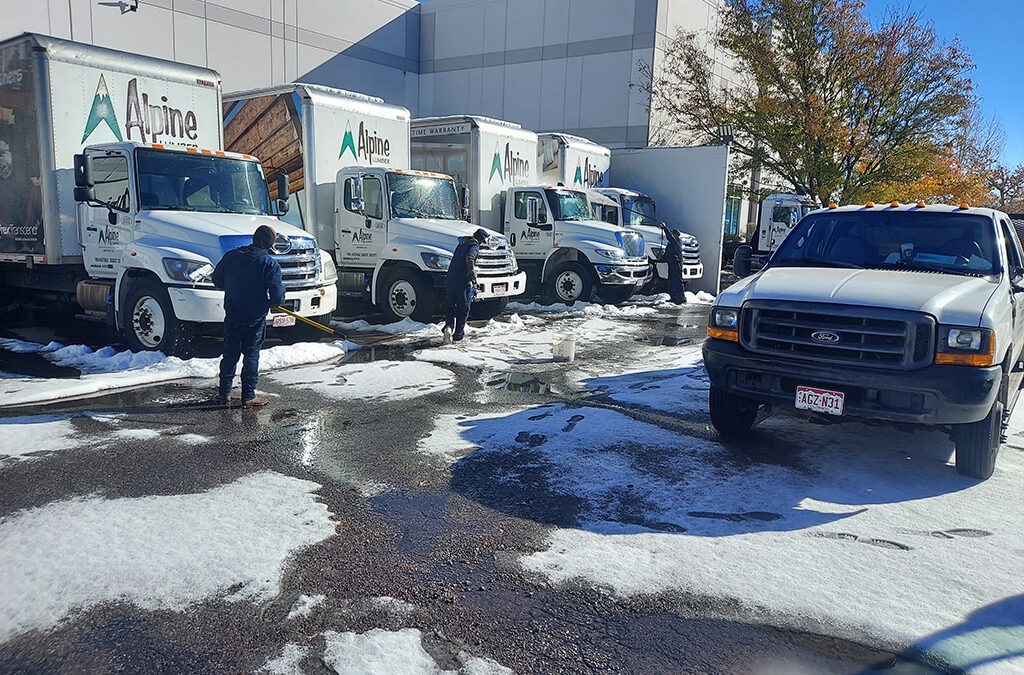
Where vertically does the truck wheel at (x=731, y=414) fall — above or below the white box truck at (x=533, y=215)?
below

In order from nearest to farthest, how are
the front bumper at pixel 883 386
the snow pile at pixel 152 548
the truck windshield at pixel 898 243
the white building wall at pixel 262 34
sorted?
the snow pile at pixel 152 548
the front bumper at pixel 883 386
the truck windshield at pixel 898 243
the white building wall at pixel 262 34

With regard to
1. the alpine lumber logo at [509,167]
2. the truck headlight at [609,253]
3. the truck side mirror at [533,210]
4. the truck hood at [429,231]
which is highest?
the alpine lumber logo at [509,167]

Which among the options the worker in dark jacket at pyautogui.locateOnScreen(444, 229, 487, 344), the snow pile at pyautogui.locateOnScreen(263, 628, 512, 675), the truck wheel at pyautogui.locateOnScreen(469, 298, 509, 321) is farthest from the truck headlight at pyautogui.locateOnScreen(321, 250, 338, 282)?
the snow pile at pyautogui.locateOnScreen(263, 628, 512, 675)

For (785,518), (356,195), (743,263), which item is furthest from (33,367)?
(785,518)

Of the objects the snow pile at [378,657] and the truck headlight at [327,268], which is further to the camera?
the truck headlight at [327,268]

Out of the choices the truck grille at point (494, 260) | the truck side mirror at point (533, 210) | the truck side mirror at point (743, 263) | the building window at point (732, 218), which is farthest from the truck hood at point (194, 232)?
the building window at point (732, 218)

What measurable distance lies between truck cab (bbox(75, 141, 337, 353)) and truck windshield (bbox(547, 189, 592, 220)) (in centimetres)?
671

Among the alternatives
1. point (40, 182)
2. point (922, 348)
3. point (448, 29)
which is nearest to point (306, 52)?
point (448, 29)

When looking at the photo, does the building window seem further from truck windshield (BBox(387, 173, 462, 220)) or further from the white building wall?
truck windshield (BBox(387, 173, 462, 220))

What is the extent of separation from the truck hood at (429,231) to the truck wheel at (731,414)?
695cm

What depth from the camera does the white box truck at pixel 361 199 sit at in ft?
39.4

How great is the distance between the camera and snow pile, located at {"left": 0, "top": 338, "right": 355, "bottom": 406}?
735 centimetres

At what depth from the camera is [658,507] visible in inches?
187

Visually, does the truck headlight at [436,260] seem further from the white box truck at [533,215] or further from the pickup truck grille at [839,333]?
the pickup truck grille at [839,333]
